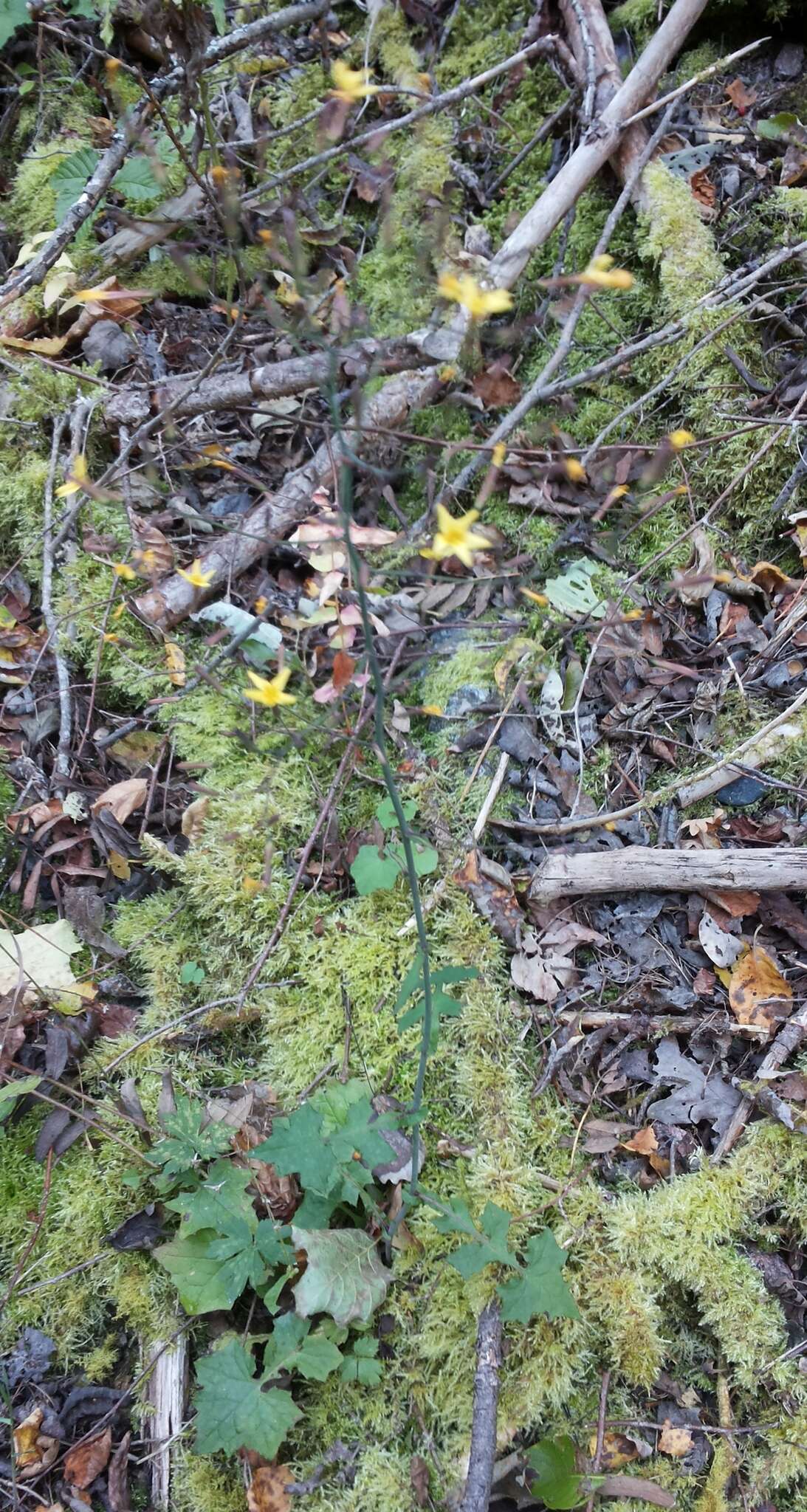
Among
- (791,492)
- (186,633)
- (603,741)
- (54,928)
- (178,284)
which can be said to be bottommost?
(603,741)

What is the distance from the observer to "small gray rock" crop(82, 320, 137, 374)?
308cm

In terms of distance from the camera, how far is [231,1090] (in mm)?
2201

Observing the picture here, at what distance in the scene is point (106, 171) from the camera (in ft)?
9.91

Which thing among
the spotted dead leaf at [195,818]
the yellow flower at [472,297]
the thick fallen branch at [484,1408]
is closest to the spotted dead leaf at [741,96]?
the yellow flower at [472,297]

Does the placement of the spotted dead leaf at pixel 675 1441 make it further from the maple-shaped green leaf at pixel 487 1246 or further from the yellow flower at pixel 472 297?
the yellow flower at pixel 472 297

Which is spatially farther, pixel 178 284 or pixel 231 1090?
pixel 178 284

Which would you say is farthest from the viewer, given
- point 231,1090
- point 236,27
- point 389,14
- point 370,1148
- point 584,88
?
point 389,14

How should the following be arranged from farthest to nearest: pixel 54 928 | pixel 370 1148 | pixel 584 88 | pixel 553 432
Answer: pixel 584 88
pixel 553 432
pixel 54 928
pixel 370 1148

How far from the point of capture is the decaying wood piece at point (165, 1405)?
72.9 inches

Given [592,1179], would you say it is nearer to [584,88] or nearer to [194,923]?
[194,923]

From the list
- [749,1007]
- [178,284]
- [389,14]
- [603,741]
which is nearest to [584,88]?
[389,14]

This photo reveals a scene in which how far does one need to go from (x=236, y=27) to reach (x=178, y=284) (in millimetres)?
1048

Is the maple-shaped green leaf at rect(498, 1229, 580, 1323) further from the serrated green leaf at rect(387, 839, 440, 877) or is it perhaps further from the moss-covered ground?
the serrated green leaf at rect(387, 839, 440, 877)

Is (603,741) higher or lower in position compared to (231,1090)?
higher
